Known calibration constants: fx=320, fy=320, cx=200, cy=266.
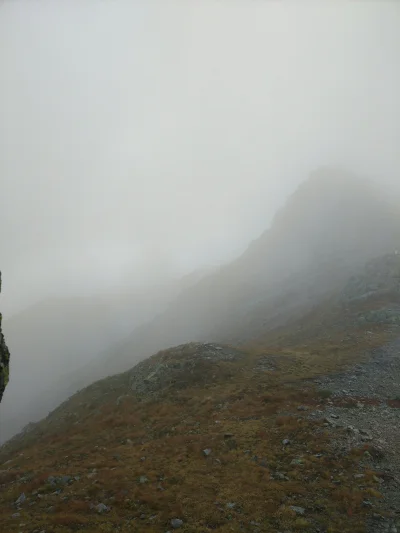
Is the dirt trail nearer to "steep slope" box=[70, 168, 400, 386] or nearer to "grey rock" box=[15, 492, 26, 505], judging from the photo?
"grey rock" box=[15, 492, 26, 505]

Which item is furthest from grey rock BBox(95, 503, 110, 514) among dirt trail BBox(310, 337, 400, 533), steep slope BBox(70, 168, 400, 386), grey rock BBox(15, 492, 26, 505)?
steep slope BBox(70, 168, 400, 386)

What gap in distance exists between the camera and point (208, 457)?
76.6ft

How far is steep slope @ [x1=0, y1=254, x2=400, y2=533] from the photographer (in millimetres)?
16453


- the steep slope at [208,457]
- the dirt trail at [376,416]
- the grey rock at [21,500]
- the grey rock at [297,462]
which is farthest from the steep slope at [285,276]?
the grey rock at [21,500]

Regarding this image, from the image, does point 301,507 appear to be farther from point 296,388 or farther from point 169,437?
point 296,388

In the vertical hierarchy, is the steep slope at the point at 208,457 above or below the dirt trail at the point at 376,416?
above

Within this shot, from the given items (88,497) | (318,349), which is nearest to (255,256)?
(318,349)

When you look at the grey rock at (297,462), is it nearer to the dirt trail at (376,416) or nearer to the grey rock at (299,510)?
the dirt trail at (376,416)

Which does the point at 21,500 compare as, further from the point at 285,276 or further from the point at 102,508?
the point at 285,276

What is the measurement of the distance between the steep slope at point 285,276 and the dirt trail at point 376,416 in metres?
58.5

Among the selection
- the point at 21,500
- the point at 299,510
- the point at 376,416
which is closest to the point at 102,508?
the point at 21,500

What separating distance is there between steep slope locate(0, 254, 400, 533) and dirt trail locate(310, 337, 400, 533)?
0.29 meters

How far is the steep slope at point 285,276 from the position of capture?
11706 cm

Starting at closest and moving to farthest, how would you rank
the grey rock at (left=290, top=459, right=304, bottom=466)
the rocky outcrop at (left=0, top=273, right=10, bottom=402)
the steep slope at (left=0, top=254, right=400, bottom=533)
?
the steep slope at (left=0, top=254, right=400, bottom=533) < the rocky outcrop at (left=0, top=273, right=10, bottom=402) < the grey rock at (left=290, top=459, right=304, bottom=466)
